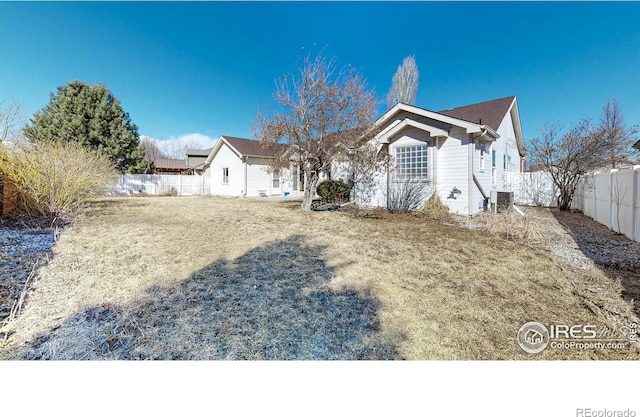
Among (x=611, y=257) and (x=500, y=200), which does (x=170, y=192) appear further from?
(x=611, y=257)

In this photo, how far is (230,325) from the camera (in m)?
2.53

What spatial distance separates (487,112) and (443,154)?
17.1 feet

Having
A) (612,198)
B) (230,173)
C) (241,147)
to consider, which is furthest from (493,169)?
(230,173)

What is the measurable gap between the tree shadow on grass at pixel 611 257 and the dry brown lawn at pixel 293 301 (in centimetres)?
21

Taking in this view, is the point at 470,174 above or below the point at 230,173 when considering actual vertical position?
below

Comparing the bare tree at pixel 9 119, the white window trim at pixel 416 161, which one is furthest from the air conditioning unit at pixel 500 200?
the bare tree at pixel 9 119

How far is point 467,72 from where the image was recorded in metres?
12.5

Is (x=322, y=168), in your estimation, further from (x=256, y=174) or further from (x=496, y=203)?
(x=256, y=174)

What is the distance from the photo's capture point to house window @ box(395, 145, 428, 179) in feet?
34.8

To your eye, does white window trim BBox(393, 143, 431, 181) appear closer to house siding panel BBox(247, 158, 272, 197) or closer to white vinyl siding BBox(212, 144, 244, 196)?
house siding panel BBox(247, 158, 272, 197)

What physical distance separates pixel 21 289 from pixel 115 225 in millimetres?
4519
